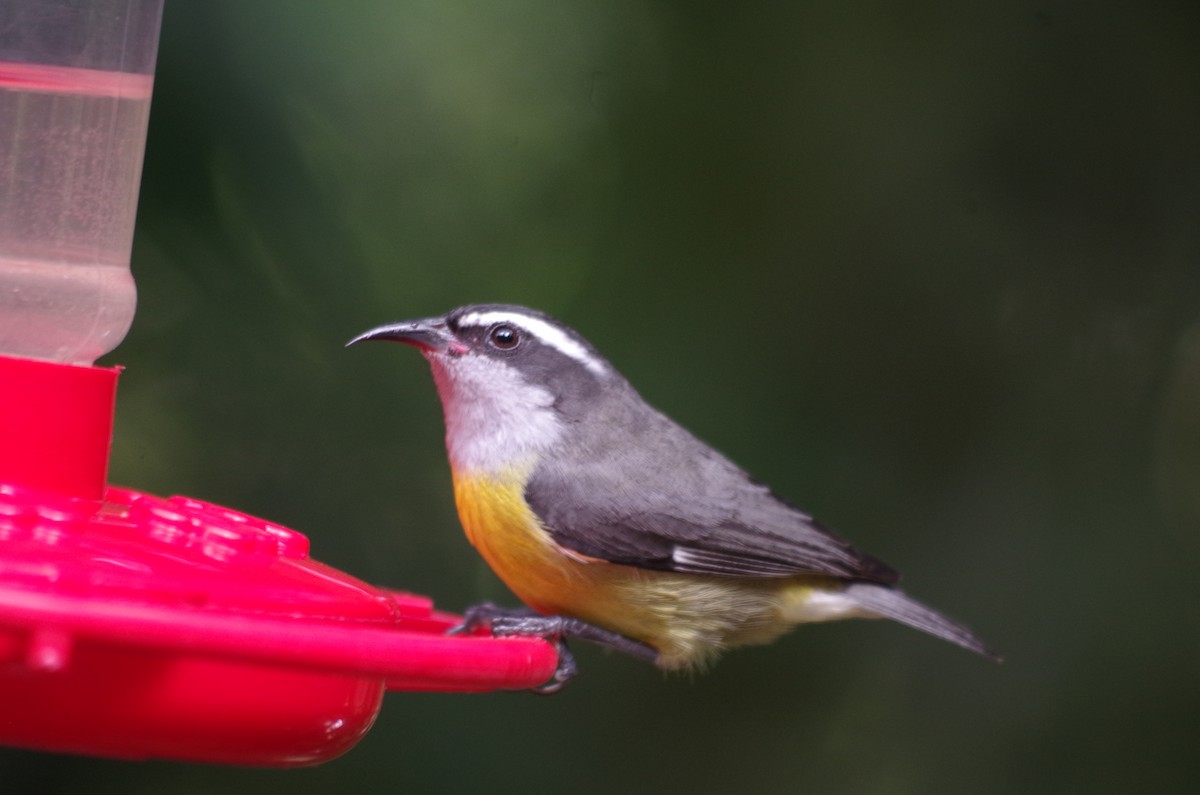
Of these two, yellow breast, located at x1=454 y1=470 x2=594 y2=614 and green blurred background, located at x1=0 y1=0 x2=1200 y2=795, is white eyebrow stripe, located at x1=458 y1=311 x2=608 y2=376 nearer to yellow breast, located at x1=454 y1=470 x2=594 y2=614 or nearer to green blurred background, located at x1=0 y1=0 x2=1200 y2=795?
yellow breast, located at x1=454 y1=470 x2=594 y2=614

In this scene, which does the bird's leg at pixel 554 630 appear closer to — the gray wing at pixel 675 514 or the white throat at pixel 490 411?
the gray wing at pixel 675 514

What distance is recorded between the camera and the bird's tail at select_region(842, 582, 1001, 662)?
4270mm

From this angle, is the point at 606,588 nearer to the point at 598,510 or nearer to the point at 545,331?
the point at 598,510

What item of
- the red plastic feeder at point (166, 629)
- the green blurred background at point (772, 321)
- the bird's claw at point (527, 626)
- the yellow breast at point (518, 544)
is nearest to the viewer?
the red plastic feeder at point (166, 629)

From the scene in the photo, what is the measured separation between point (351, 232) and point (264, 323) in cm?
43

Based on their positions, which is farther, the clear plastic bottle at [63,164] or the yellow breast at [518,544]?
the yellow breast at [518,544]

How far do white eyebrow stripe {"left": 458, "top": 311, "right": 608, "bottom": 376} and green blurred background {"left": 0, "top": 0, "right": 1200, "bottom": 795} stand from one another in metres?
0.77

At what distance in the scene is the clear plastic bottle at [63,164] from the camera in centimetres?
234

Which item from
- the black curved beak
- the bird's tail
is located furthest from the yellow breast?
the bird's tail

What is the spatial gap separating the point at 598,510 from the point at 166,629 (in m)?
2.13

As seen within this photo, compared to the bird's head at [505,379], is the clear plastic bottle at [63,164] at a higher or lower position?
higher

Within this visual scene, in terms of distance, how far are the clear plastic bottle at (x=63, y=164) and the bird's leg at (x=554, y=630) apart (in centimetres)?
118

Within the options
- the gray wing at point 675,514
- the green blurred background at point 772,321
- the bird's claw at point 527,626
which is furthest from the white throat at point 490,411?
the green blurred background at point 772,321

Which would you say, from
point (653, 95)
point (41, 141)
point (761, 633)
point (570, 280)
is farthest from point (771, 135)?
point (41, 141)
